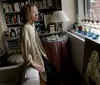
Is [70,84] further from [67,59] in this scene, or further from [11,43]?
[11,43]

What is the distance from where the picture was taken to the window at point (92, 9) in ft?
9.10

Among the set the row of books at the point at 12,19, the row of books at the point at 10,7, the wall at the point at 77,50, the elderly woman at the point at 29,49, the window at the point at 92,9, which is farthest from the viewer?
the row of books at the point at 12,19

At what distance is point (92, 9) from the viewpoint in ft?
9.98

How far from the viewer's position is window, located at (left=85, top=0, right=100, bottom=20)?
9.10 feet

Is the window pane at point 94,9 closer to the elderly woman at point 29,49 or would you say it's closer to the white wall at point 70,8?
the white wall at point 70,8

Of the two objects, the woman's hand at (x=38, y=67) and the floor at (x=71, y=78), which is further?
the floor at (x=71, y=78)

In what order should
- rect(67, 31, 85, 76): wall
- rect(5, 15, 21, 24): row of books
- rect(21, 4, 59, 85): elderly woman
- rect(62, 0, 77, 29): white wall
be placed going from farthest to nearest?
1. rect(5, 15, 21, 24): row of books
2. rect(62, 0, 77, 29): white wall
3. rect(67, 31, 85, 76): wall
4. rect(21, 4, 59, 85): elderly woman

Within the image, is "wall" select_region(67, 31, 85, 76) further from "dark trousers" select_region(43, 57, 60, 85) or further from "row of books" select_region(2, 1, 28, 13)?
"row of books" select_region(2, 1, 28, 13)

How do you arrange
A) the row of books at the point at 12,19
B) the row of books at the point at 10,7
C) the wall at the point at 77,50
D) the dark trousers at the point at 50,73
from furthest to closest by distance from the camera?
the row of books at the point at 12,19 → the row of books at the point at 10,7 → the wall at the point at 77,50 → the dark trousers at the point at 50,73

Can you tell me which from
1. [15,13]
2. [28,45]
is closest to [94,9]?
[28,45]

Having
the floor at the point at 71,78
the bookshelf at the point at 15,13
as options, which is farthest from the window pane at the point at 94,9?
the floor at the point at 71,78

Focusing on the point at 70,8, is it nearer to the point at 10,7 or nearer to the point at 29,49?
the point at 10,7

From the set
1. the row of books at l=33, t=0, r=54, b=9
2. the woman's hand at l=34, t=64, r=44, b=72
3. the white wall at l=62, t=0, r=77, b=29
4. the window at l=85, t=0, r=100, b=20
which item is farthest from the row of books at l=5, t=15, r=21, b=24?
the woman's hand at l=34, t=64, r=44, b=72

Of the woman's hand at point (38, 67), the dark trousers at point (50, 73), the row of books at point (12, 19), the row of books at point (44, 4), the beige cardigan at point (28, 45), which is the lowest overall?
the dark trousers at point (50, 73)
